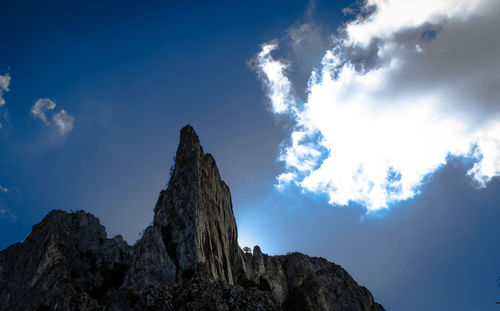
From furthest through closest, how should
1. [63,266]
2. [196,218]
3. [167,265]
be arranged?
[196,218] < [63,266] < [167,265]

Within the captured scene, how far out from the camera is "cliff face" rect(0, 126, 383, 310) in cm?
4034

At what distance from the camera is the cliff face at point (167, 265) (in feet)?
132

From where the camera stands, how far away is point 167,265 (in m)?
58.9

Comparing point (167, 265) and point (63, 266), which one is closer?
point (167, 265)

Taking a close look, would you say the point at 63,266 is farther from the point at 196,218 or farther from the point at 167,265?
the point at 196,218

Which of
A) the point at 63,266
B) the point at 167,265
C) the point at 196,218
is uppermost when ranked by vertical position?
the point at 196,218

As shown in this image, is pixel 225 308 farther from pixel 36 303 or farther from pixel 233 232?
pixel 233 232

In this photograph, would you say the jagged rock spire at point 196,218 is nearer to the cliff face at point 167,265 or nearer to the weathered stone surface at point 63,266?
the cliff face at point 167,265

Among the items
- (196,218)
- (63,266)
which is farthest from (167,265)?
(63,266)

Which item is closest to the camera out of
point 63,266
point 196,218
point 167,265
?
point 167,265

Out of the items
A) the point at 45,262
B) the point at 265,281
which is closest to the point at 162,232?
the point at 45,262

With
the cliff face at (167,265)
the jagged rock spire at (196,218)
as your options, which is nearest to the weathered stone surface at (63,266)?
the cliff face at (167,265)

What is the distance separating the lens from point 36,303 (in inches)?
2233

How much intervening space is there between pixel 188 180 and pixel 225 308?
140ft
